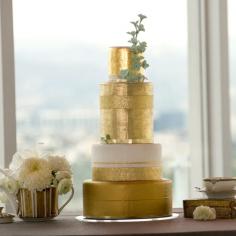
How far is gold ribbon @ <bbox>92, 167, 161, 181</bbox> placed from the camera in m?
2.37

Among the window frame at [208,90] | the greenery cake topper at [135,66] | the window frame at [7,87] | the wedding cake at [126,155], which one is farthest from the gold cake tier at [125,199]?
the window frame at [208,90]

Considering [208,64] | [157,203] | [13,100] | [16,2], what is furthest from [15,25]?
[157,203]

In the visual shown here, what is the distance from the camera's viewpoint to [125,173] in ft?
7.77

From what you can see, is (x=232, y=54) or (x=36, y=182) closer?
(x=36, y=182)

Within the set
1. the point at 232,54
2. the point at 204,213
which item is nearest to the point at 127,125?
the point at 204,213

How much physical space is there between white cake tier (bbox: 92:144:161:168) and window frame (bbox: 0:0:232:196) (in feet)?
2.15

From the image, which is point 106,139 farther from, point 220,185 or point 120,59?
point 220,185

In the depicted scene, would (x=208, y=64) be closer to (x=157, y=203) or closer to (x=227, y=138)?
(x=227, y=138)

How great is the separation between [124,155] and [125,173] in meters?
0.06

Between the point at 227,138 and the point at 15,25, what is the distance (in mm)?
917

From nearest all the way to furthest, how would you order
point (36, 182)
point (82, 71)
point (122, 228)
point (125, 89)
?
point (122, 228), point (36, 182), point (125, 89), point (82, 71)

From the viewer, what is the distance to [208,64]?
3.06m

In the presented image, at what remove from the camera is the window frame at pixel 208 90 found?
298cm

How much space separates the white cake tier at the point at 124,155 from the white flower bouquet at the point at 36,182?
11 centimetres
